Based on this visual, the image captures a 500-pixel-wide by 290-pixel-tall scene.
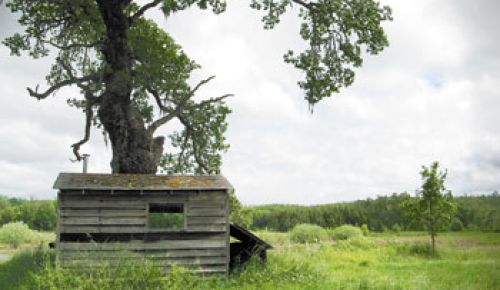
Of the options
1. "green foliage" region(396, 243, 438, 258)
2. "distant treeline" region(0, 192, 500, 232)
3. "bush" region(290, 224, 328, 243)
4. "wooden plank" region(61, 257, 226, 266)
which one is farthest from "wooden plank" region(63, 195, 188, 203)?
"distant treeline" region(0, 192, 500, 232)

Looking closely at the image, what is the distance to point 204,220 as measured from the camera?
19375mm

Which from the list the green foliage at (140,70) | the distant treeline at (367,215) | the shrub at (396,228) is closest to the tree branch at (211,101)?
the green foliage at (140,70)

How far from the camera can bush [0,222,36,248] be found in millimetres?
46688

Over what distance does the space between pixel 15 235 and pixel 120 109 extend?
3081cm

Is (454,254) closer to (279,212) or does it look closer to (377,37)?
(377,37)

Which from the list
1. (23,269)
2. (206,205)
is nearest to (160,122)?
(206,205)

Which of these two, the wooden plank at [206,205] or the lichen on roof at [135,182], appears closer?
the lichen on roof at [135,182]

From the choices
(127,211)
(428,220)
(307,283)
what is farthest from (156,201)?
(428,220)

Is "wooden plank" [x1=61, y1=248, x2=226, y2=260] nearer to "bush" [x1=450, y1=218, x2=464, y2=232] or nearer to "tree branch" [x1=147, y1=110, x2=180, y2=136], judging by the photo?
"tree branch" [x1=147, y1=110, x2=180, y2=136]

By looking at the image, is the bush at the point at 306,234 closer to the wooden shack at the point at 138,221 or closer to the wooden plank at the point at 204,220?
the wooden plank at the point at 204,220

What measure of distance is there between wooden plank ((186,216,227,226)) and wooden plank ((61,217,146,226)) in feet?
5.78

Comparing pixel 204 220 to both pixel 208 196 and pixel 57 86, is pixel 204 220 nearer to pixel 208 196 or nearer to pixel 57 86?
pixel 208 196

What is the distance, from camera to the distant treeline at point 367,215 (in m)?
67.6

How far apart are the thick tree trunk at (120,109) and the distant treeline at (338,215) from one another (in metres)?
43.8
